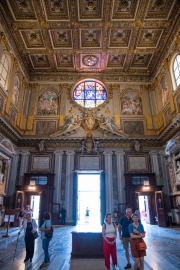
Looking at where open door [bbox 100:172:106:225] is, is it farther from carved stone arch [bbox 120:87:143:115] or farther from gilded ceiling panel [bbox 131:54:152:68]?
gilded ceiling panel [bbox 131:54:152:68]

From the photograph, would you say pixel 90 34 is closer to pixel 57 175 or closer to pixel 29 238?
pixel 57 175

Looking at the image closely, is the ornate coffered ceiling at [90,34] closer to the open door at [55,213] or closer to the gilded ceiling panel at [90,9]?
the gilded ceiling panel at [90,9]

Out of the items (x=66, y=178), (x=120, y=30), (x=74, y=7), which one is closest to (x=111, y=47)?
(x=120, y=30)

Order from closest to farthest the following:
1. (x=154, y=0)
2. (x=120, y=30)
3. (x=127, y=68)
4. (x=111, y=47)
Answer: (x=154, y=0)
(x=120, y=30)
(x=111, y=47)
(x=127, y=68)

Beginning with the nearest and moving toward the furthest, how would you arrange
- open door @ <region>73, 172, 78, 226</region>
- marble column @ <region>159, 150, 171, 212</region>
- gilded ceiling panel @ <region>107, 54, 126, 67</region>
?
open door @ <region>73, 172, 78, 226</region> → marble column @ <region>159, 150, 171, 212</region> → gilded ceiling panel @ <region>107, 54, 126, 67</region>

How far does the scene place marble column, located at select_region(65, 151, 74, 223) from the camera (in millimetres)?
13641

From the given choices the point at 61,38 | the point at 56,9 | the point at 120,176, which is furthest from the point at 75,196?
the point at 56,9

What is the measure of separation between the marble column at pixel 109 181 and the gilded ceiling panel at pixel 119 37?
834cm

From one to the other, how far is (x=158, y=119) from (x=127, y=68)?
5.27m

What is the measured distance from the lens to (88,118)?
15828 mm

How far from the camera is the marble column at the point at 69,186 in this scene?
13641 mm

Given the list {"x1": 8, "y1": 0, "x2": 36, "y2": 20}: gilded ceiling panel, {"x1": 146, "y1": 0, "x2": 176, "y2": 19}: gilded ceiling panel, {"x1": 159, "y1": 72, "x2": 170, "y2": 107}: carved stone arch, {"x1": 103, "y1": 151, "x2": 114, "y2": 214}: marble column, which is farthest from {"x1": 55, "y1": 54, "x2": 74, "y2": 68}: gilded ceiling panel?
{"x1": 103, "y1": 151, "x2": 114, "y2": 214}: marble column

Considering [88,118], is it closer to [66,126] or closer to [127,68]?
[66,126]

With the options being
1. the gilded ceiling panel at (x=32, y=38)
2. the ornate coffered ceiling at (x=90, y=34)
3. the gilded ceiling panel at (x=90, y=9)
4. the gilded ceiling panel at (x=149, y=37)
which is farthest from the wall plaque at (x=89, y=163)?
the gilded ceiling panel at (x=90, y=9)
